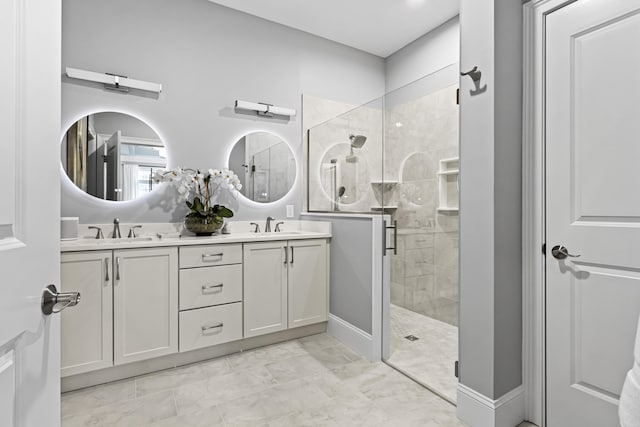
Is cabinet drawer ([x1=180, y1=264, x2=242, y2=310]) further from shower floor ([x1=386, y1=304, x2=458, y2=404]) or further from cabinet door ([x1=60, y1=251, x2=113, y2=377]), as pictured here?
shower floor ([x1=386, y1=304, x2=458, y2=404])

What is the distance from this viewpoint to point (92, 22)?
251 cm

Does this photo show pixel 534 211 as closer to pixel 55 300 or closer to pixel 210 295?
pixel 55 300

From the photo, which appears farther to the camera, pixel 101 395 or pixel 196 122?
pixel 196 122

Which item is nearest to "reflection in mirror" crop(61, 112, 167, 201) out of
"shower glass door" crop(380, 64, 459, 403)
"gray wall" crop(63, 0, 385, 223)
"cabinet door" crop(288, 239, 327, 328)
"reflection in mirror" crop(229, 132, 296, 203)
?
"gray wall" crop(63, 0, 385, 223)

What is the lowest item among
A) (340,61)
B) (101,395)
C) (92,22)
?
(101,395)

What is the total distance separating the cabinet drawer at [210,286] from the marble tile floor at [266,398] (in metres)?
0.45

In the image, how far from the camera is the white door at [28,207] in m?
0.59

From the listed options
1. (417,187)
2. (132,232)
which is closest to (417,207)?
(417,187)

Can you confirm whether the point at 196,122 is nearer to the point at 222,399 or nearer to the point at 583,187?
the point at 222,399

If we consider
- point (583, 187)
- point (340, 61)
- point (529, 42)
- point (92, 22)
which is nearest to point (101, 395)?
point (92, 22)

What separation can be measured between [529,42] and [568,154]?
25.0 inches

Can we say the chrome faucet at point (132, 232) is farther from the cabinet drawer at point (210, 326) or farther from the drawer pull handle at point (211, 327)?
the drawer pull handle at point (211, 327)

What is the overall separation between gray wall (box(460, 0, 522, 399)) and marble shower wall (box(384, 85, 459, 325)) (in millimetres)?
652

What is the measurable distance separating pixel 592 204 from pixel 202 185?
105 inches
